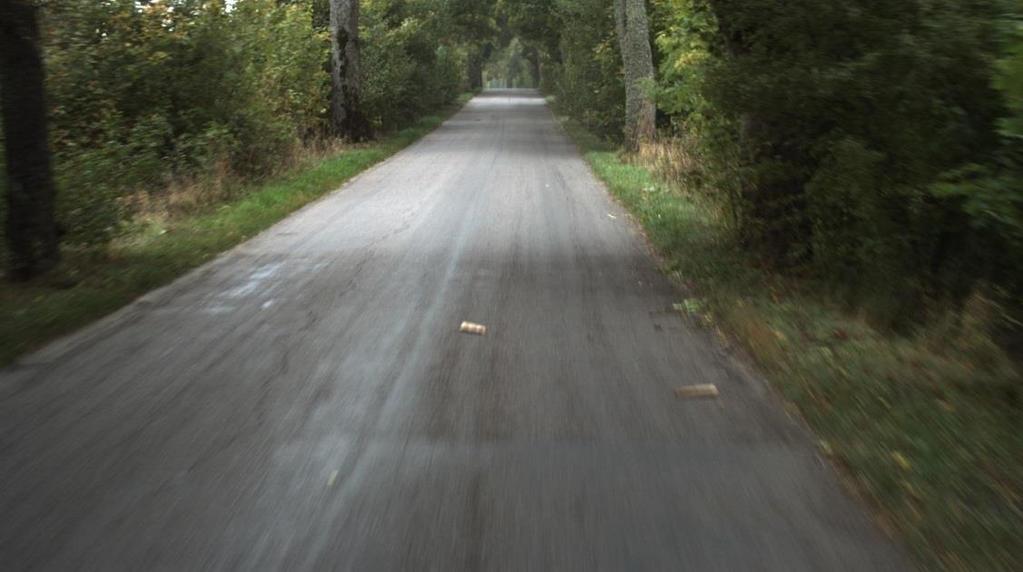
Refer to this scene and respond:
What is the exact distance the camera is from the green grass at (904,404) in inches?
162

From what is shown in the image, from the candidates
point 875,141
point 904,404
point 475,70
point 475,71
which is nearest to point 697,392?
point 904,404

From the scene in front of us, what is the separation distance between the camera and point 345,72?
28.1m

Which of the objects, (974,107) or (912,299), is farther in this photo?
(912,299)

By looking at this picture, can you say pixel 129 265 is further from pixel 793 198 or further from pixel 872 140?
pixel 872 140

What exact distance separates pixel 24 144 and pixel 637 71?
1694 cm

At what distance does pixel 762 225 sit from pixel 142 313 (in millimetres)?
6255

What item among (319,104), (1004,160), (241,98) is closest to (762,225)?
(1004,160)

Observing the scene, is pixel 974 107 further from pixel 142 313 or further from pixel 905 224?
pixel 142 313

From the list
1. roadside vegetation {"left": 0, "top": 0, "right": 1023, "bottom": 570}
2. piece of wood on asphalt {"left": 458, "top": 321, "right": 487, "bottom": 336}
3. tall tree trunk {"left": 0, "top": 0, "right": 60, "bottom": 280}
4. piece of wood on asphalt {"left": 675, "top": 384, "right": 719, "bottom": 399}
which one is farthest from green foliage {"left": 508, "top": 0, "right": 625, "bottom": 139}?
piece of wood on asphalt {"left": 675, "top": 384, "right": 719, "bottom": 399}

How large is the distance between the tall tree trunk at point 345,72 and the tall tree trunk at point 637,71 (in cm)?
821

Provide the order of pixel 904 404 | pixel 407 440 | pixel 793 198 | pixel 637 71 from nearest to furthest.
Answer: pixel 407 440, pixel 904 404, pixel 793 198, pixel 637 71

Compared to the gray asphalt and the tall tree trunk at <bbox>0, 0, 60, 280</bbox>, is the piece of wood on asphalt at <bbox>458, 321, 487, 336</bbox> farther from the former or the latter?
the tall tree trunk at <bbox>0, 0, 60, 280</bbox>

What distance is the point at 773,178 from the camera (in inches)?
387

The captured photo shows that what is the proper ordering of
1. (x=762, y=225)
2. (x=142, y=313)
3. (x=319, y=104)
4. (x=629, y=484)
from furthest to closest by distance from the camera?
(x=319, y=104)
(x=762, y=225)
(x=142, y=313)
(x=629, y=484)
